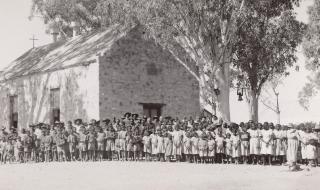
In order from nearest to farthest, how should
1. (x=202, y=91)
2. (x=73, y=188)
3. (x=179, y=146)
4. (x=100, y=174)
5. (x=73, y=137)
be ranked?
(x=73, y=188)
(x=100, y=174)
(x=179, y=146)
(x=73, y=137)
(x=202, y=91)

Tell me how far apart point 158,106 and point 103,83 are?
3505 mm

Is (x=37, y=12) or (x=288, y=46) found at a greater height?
(x=37, y=12)

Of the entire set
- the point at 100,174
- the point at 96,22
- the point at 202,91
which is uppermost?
the point at 96,22

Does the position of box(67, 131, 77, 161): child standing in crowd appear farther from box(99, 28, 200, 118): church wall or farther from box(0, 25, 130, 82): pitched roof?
box(0, 25, 130, 82): pitched roof

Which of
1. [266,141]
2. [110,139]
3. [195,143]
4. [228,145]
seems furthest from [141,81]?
[266,141]

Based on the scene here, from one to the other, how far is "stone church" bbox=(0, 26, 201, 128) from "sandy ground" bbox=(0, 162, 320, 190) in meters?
7.98

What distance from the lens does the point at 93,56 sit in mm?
24625

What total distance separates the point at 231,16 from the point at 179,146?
229 inches

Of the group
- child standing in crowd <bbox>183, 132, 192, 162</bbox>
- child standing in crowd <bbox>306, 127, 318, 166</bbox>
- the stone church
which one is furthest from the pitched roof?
child standing in crowd <bbox>306, 127, 318, 166</bbox>

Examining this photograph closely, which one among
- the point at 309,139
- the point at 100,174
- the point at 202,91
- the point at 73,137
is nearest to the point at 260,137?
the point at 309,139

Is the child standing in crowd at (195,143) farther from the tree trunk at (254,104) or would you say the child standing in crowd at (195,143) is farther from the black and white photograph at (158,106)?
the tree trunk at (254,104)

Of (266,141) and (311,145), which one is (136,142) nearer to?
(266,141)

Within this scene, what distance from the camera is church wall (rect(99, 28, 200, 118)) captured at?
80.2 ft

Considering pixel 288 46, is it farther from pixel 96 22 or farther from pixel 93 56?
pixel 96 22
